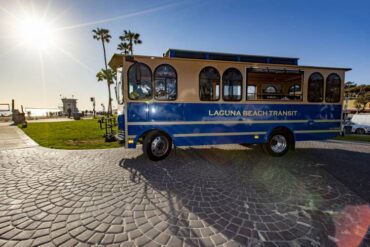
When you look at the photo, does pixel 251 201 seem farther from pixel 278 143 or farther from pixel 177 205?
pixel 278 143

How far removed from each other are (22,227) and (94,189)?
4.13 feet

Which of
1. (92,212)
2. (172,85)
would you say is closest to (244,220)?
(92,212)

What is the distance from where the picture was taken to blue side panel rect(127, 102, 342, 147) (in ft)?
17.6

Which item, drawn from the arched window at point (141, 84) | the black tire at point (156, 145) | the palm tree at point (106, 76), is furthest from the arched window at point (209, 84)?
the palm tree at point (106, 76)

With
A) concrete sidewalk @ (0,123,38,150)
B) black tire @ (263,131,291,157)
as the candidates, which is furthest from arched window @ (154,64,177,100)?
concrete sidewalk @ (0,123,38,150)

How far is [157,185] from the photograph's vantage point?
3926mm

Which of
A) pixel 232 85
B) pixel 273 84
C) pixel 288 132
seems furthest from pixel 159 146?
pixel 273 84

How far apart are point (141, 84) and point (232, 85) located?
307 centimetres

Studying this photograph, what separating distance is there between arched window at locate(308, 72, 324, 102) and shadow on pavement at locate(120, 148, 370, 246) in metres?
2.34

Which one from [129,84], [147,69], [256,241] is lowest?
[256,241]

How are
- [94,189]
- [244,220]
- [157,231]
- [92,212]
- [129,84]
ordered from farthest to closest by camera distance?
[129,84] < [94,189] < [92,212] < [244,220] < [157,231]

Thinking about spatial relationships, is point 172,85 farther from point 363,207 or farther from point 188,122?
point 363,207

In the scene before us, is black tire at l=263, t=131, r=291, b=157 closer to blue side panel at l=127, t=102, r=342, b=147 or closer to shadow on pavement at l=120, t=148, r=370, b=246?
blue side panel at l=127, t=102, r=342, b=147

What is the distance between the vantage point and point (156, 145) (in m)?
5.64
